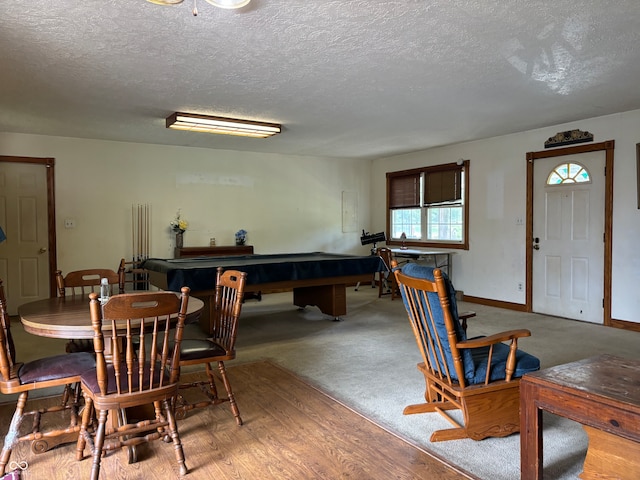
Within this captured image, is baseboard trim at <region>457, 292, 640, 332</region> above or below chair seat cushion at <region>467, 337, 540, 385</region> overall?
below

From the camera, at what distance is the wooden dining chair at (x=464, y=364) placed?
2314 mm

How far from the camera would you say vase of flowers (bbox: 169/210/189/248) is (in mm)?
6824

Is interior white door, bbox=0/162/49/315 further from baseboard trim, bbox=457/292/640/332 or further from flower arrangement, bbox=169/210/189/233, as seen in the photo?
baseboard trim, bbox=457/292/640/332

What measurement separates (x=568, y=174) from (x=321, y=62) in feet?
12.6

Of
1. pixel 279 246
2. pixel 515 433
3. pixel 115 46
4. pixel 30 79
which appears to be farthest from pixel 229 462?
pixel 279 246

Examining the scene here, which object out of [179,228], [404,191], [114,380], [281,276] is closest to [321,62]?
[281,276]

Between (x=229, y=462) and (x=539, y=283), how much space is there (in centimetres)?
505

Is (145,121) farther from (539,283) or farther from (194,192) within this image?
(539,283)

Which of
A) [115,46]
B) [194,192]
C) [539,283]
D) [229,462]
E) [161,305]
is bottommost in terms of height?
[229,462]

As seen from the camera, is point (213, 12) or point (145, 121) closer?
point (213, 12)

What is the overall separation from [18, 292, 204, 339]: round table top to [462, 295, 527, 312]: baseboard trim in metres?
4.86

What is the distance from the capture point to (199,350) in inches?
106

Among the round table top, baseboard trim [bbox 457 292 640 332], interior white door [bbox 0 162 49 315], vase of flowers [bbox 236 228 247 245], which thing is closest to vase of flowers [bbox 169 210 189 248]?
vase of flowers [bbox 236 228 247 245]

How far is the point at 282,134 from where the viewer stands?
6.20 m
